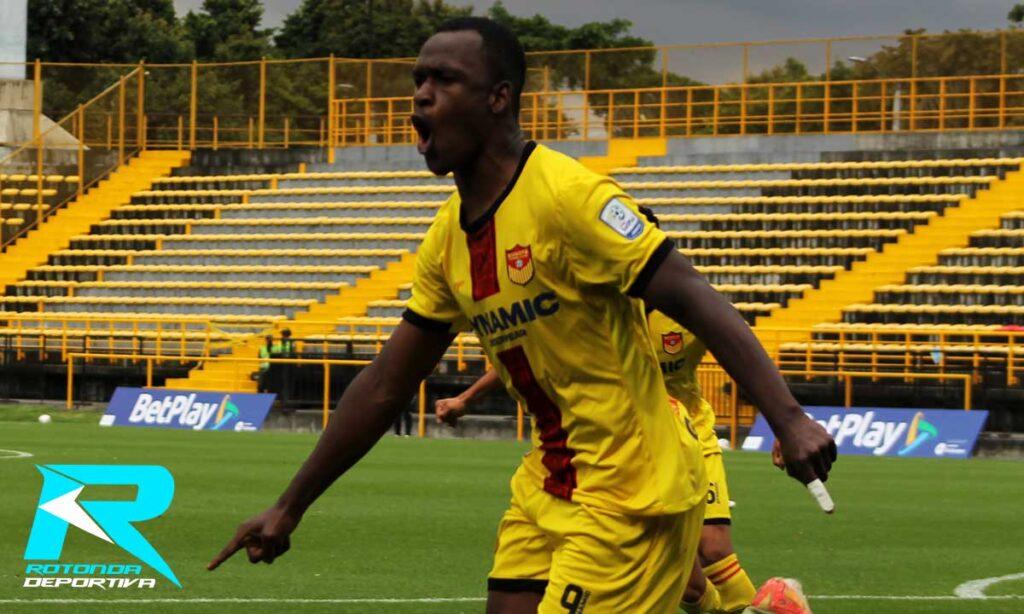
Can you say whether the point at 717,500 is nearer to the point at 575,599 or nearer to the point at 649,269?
the point at 575,599

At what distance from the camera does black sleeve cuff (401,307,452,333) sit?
4877 millimetres

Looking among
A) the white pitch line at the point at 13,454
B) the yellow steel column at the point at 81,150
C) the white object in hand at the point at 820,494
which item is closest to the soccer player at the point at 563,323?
the white object in hand at the point at 820,494

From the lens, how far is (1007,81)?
3491 centimetres

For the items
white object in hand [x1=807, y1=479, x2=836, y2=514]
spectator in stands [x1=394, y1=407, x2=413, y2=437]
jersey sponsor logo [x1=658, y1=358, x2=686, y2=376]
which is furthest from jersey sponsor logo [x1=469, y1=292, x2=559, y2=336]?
spectator in stands [x1=394, y1=407, x2=413, y2=437]

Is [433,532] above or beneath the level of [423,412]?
above

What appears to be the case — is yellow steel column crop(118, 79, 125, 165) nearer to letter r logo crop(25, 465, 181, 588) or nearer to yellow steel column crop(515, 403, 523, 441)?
yellow steel column crop(515, 403, 523, 441)

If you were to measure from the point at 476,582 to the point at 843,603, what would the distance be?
2034 millimetres

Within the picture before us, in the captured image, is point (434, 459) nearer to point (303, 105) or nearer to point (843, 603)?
point (843, 603)

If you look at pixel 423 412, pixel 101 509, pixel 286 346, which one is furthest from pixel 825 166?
pixel 101 509

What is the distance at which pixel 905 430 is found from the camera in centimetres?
2262

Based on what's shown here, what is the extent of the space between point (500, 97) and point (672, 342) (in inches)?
138

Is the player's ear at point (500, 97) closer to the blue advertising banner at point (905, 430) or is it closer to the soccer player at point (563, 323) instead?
the soccer player at point (563, 323)

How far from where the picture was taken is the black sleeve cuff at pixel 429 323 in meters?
4.88

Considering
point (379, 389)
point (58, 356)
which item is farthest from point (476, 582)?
point (58, 356)
